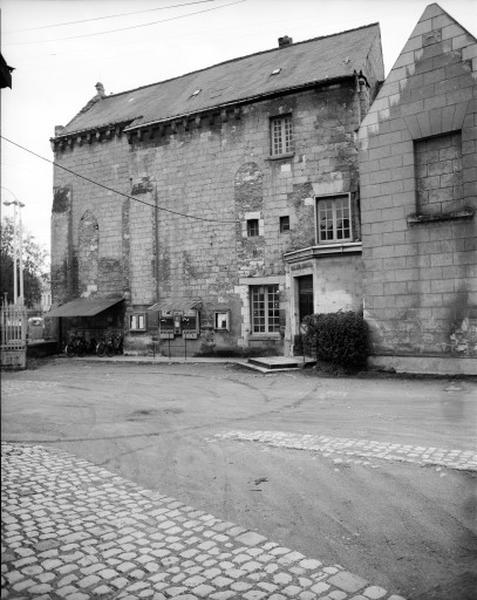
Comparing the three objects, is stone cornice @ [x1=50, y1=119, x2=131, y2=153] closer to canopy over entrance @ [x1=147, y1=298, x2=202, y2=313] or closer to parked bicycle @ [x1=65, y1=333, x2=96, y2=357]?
canopy over entrance @ [x1=147, y1=298, x2=202, y2=313]

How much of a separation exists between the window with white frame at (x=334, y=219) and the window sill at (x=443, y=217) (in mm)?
4542

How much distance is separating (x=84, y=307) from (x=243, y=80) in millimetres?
11946

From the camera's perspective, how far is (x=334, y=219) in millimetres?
17734

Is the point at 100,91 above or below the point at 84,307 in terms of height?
above

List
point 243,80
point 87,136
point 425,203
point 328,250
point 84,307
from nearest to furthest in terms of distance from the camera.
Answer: point 425,203, point 328,250, point 243,80, point 84,307, point 87,136

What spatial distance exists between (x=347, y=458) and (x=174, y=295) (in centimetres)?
1555

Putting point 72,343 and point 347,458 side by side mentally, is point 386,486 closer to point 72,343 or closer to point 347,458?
point 347,458

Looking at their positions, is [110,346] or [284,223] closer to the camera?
[284,223]

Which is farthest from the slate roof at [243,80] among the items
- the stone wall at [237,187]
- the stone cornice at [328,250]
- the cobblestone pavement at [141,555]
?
the cobblestone pavement at [141,555]

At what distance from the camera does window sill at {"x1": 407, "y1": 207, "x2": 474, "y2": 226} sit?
11922 mm

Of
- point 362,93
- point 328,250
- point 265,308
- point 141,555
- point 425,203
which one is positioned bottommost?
point 141,555

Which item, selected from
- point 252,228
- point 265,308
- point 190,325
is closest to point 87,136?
point 252,228

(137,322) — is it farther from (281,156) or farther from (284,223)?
(281,156)

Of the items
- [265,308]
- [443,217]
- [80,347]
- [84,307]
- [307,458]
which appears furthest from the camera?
[80,347]
